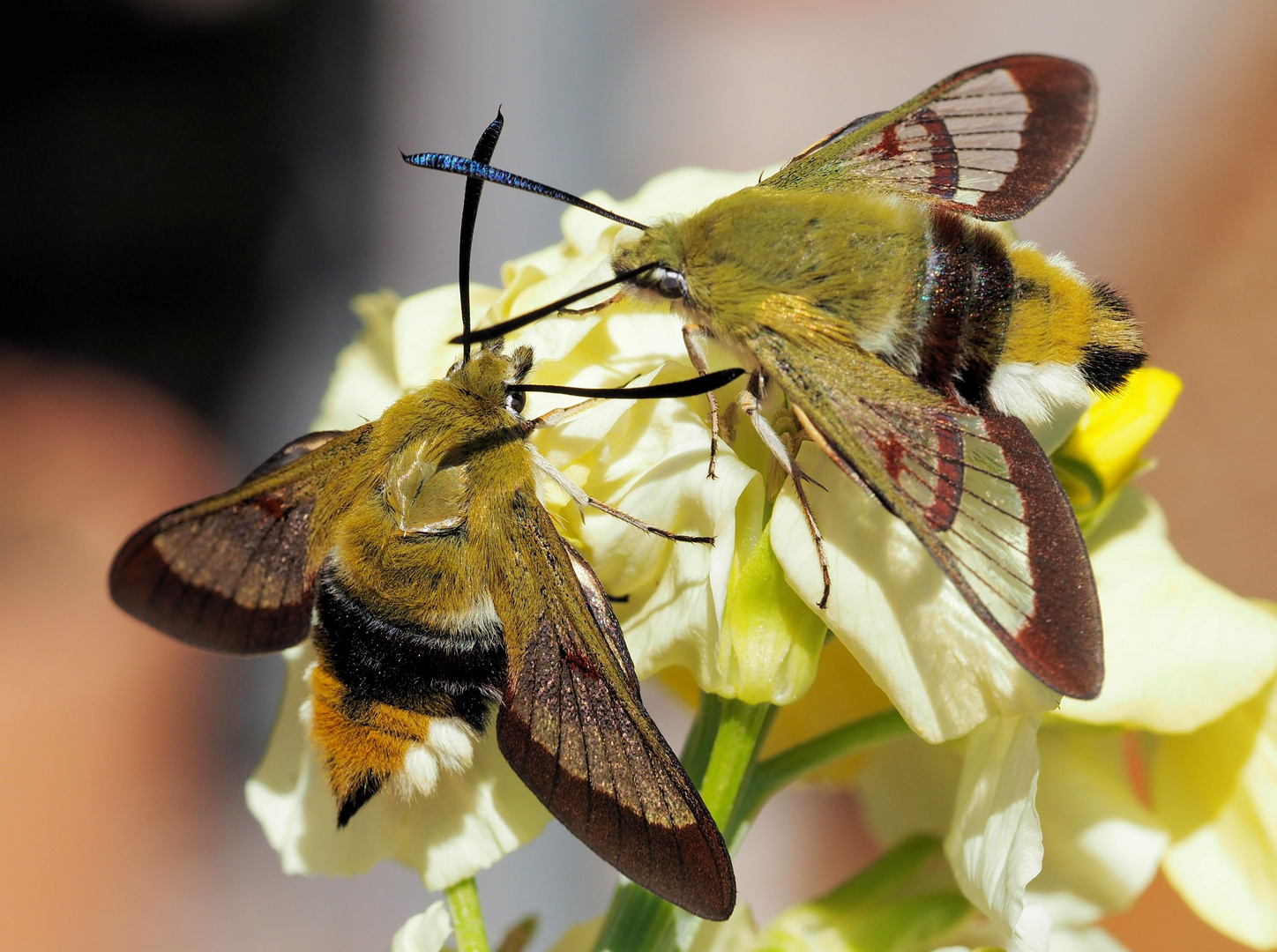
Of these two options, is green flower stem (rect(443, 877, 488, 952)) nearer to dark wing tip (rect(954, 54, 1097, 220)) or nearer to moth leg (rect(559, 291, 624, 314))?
moth leg (rect(559, 291, 624, 314))

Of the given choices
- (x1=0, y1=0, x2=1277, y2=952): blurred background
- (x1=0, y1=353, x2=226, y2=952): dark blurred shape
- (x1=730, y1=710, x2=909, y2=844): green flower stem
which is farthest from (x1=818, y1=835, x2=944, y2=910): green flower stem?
(x1=0, y1=353, x2=226, y2=952): dark blurred shape

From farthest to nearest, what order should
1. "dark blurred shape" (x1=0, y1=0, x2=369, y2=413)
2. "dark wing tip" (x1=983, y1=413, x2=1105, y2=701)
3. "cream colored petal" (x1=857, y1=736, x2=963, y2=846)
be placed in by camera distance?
"dark blurred shape" (x1=0, y1=0, x2=369, y2=413) < "cream colored petal" (x1=857, y1=736, x2=963, y2=846) < "dark wing tip" (x1=983, y1=413, x2=1105, y2=701)

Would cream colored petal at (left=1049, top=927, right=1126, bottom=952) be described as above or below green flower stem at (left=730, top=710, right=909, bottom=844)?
below

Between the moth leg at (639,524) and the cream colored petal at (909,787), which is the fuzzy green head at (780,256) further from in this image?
the cream colored petal at (909,787)

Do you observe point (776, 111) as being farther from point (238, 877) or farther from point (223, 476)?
point (238, 877)

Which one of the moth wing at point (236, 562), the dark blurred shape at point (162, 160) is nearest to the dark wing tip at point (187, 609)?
the moth wing at point (236, 562)

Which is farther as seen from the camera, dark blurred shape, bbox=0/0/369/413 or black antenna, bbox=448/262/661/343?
dark blurred shape, bbox=0/0/369/413

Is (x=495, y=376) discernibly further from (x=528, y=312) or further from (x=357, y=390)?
(x=357, y=390)
